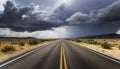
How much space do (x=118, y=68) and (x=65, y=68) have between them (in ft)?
10.6

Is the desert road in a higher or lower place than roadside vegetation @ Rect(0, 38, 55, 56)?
lower

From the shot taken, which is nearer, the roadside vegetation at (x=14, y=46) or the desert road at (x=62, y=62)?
the desert road at (x=62, y=62)

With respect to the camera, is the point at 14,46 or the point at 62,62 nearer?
the point at 62,62

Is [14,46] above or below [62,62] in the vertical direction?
above

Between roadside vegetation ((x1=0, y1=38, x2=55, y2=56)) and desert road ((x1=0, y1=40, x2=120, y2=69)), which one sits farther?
roadside vegetation ((x1=0, y1=38, x2=55, y2=56))

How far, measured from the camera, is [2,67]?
10.1 meters

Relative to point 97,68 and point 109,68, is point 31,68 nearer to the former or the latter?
point 97,68

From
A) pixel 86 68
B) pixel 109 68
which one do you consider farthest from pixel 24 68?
pixel 109 68

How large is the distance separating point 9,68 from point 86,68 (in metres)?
4.65

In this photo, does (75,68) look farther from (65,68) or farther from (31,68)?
(31,68)

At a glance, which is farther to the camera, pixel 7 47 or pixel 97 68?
pixel 7 47

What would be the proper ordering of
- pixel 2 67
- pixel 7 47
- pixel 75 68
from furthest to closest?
1. pixel 7 47
2. pixel 2 67
3. pixel 75 68

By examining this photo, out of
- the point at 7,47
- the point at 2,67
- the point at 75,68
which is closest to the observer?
the point at 75,68

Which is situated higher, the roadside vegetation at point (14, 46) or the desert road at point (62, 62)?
the roadside vegetation at point (14, 46)
